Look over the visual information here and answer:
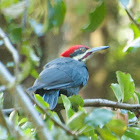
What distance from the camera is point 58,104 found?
3.38m

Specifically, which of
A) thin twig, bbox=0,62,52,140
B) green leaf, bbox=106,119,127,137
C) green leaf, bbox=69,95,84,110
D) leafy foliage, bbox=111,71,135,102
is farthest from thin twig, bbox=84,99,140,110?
thin twig, bbox=0,62,52,140

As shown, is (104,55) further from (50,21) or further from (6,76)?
(6,76)

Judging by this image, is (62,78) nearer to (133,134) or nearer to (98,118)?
(133,134)

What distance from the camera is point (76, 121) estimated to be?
170 centimetres

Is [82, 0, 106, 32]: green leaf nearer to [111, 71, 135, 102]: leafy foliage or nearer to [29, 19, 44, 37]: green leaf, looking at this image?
[29, 19, 44, 37]: green leaf

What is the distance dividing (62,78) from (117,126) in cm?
187

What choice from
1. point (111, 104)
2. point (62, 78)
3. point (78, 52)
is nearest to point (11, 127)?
point (111, 104)

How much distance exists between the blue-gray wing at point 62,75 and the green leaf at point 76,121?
4.72 feet

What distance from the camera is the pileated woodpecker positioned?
3340mm

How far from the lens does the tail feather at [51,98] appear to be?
3.16m

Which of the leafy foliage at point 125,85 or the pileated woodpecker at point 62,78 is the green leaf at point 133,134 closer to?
the leafy foliage at point 125,85

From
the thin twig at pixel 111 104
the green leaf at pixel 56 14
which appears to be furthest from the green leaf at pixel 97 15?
the thin twig at pixel 111 104

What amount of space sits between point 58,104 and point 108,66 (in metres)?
4.65

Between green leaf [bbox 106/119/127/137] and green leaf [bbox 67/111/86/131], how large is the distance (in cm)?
18
